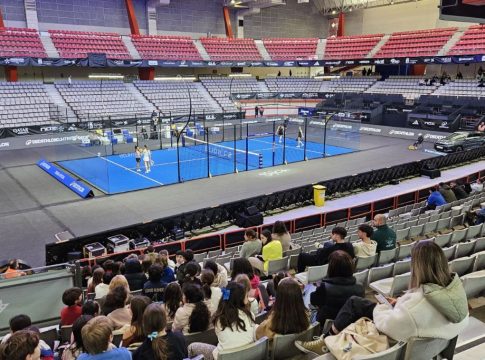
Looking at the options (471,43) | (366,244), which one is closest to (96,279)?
(366,244)

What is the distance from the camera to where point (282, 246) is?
31.7ft

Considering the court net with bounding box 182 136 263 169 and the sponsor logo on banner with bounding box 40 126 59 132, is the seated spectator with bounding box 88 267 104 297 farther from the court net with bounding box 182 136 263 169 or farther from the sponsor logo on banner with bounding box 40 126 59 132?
the sponsor logo on banner with bounding box 40 126 59 132

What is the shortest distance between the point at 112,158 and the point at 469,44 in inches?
1516

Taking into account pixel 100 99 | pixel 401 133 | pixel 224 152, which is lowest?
pixel 401 133

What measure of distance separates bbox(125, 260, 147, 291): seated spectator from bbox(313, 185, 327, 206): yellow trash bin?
38.4 feet

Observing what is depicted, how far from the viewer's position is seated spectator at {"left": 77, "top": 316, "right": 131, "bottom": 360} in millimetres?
3824

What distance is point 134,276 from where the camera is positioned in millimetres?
7848

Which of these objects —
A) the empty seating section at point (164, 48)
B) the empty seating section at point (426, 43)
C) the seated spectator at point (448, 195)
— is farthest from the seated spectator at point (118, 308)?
the empty seating section at point (426, 43)

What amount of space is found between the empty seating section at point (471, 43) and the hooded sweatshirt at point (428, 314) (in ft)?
152

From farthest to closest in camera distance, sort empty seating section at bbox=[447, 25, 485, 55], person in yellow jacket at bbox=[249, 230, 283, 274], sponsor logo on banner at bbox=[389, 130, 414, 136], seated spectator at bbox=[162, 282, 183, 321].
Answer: empty seating section at bbox=[447, 25, 485, 55]
sponsor logo on banner at bbox=[389, 130, 414, 136]
person in yellow jacket at bbox=[249, 230, 283, 274]
seated spectator at bbox=[162, 282, 183, 321]

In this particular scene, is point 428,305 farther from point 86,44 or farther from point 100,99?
point 86,44

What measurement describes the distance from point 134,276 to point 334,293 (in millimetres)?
4242

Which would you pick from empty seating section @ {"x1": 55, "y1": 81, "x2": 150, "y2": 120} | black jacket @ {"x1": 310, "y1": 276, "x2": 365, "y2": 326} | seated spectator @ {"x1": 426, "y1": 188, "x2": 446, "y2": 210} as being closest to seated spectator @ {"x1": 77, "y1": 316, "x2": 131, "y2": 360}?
black jacket @ {"x1": 310, "y1": 276, "x2": 365, "y2": 326}

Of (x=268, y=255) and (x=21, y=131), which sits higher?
(x=268, y=255)
